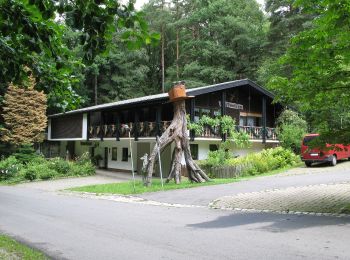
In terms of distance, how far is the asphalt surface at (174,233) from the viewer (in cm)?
732

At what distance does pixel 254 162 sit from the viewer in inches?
1073

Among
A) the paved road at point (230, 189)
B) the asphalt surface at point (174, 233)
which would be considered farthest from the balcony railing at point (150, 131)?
the asphalt surface at point (174, 233)

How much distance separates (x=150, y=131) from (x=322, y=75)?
20.7 meters

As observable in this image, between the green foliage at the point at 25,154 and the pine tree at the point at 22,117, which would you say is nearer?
the green foliage at the point at 25,154

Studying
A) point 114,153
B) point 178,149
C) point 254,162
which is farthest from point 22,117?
point 254,162

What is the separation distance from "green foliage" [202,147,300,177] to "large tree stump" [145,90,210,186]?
3.80 meters

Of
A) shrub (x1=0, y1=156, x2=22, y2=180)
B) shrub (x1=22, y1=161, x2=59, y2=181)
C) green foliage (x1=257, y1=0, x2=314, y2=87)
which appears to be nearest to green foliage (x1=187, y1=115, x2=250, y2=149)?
shrub (x1=22, y1=161, x2=59, y2=181)

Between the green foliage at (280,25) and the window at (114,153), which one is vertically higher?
the green foliage at (280,25)

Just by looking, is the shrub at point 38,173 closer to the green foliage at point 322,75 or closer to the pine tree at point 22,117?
the pine tree at point 22,117

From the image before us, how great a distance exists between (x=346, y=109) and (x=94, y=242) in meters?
7.94

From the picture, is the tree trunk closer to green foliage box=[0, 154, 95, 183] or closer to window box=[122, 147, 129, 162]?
green foliage box=[0, 154, 95, 183]

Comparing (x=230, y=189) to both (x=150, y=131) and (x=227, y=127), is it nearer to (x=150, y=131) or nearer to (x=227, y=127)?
(x=227, y=127)

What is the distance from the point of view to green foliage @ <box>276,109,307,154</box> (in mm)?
32812

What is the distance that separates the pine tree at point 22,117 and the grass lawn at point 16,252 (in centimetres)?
3317
